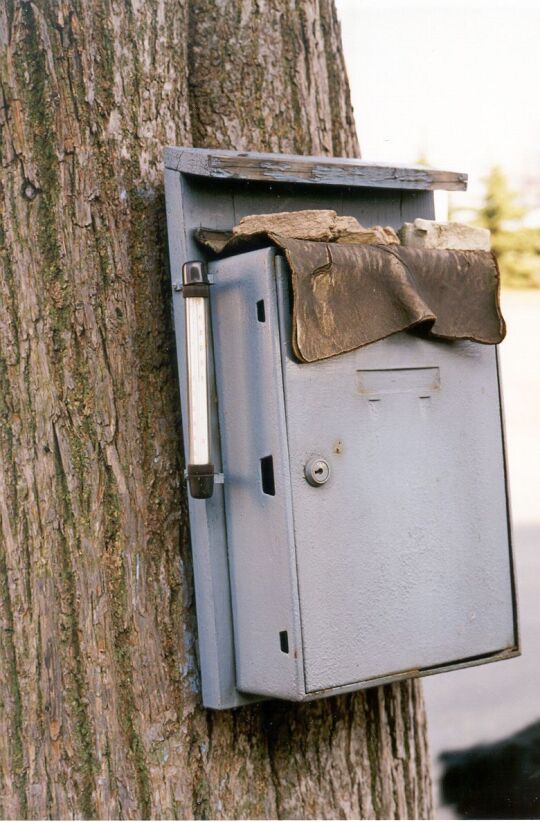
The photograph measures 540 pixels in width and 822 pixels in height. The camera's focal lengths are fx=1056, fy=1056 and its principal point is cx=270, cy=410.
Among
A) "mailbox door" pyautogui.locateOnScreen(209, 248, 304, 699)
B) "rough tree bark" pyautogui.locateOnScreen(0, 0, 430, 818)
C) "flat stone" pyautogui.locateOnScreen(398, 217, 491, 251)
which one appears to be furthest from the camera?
"flat stone" pyautogui.locateOnScreen(398, 217, 491, 251)

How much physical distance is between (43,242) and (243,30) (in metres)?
0.65

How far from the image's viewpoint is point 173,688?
6.60 feet

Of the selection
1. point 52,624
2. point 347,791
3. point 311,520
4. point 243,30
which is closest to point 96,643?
point 52,624

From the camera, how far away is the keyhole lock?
184 centimetres

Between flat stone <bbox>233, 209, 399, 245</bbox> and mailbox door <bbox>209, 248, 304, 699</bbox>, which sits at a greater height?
flat stone <bbox>233, 209, 399, 245</bbox>

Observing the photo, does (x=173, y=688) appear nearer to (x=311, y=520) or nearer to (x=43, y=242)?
(x=311, y=520)

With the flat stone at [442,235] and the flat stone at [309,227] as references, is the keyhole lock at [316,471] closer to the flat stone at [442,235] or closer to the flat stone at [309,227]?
the flat stone at [309,227]

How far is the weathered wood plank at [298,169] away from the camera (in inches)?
75.8

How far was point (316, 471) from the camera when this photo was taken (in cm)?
184

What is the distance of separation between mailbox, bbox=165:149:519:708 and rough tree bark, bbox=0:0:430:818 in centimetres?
8

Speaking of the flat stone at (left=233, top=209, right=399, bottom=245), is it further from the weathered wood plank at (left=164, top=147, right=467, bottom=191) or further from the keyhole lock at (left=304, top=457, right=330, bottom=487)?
the keyhole lock at (left=304, top=457, right=330, bottom=487)

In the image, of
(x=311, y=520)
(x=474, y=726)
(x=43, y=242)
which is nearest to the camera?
(x=311, y=520)

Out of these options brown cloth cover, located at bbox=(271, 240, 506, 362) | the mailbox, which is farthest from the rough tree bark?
brown cloth cover, located at bbox=(271, 240, 506, 362)

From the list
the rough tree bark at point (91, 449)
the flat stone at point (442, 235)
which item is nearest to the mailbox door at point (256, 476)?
the rough tree bark at point (91, 449)
